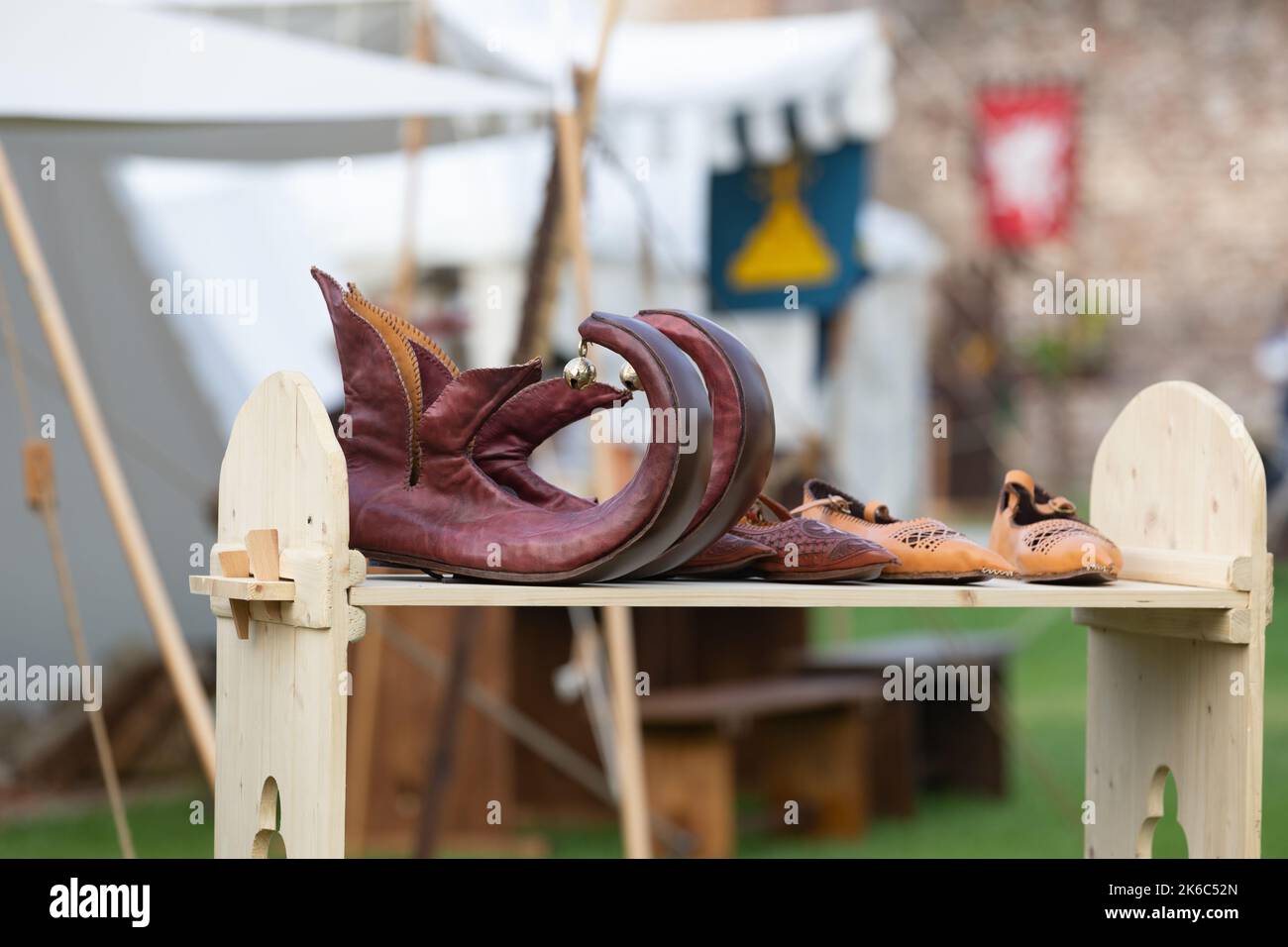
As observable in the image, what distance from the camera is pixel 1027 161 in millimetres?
11914

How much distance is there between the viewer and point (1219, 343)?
12906 mm

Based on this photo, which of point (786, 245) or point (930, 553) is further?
point (786, 245)

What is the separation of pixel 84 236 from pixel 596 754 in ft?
5.60

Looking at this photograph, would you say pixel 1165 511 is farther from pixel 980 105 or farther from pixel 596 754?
pixel 980 105

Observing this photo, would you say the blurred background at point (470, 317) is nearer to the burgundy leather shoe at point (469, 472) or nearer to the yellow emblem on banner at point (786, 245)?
the yellow emblem on banner at point (786, 245)

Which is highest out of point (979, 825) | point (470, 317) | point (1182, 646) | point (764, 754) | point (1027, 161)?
point (1027, 161)

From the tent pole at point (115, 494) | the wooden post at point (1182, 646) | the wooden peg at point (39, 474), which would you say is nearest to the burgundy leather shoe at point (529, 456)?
the wooden post at point (1182, 646)

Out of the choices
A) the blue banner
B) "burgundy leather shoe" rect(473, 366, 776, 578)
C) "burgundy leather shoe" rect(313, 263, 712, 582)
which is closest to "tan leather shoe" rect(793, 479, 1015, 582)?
"burgundy leather shoe" rect(473, 366, 776, 578)

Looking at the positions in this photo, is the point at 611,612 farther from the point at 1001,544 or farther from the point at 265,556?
the point at 265,556

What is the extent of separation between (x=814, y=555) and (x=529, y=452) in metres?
0.28

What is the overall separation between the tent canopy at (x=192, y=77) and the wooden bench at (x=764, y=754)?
1448mm

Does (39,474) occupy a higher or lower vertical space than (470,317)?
lower

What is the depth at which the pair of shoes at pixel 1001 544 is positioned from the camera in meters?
1.51

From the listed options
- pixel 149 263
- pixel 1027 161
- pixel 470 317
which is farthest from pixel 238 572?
pixel 1027 161
